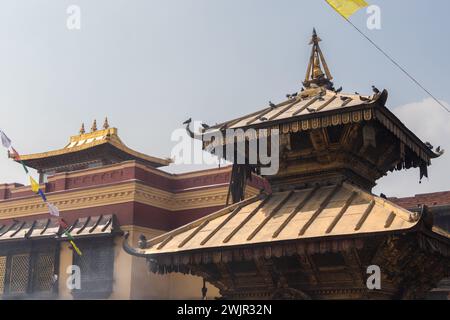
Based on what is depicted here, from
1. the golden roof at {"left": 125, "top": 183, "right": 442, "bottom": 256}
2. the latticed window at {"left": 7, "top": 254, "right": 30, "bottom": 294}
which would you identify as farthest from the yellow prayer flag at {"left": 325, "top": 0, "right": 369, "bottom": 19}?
the latticed window at {"left": 7, "top": 254, "right": 30, "bottom": 294}

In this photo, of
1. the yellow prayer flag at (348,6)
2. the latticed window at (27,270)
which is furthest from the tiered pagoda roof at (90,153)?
the yellow prayer flag at (348,6)

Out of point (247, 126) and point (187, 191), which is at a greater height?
point (187, 191)

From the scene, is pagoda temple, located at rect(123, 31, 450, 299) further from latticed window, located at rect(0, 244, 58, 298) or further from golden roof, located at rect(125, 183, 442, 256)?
latticed window, located at rect(0, 244, 58, 298)

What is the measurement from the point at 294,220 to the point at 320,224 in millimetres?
533

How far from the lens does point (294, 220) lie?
822 cm

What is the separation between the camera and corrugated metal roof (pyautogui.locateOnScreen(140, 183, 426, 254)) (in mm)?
7340

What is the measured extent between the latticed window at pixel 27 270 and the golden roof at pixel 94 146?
5.76 metres

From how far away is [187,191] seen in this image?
25.2m

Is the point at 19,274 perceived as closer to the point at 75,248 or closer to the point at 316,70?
the point at 75,248

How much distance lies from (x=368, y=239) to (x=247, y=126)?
282 centimetres
